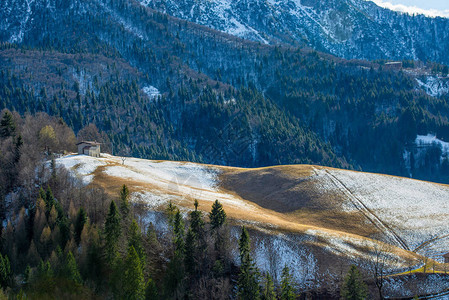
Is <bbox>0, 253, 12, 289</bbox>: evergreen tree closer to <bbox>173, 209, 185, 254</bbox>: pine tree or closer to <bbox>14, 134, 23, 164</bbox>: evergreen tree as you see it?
<bbox>173, 209, 185, 254</bbox>: pine tree

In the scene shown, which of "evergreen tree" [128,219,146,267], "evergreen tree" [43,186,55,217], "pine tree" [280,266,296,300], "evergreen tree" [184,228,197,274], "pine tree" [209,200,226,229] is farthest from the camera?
"evergreen tree" [43,186,55,217]

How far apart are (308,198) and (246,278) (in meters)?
43.8

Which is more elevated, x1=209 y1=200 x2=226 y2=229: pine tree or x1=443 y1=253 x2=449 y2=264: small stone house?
x1=209 y1=200 x2=226 y2=229: pine tree

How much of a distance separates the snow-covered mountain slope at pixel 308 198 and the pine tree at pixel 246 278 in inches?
433

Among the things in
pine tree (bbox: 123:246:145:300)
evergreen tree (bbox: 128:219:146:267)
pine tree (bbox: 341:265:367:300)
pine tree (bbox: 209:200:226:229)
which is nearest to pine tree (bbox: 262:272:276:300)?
pine tree (bbox: 341:265:367:300)

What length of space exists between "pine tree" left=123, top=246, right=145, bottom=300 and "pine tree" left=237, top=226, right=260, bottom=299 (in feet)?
45.6

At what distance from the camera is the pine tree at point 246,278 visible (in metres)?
60.8

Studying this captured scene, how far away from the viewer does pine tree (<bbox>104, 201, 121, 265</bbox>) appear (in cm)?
6856

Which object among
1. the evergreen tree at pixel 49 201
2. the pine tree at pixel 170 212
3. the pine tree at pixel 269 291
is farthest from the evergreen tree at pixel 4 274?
the pine tree at pixel 269 291

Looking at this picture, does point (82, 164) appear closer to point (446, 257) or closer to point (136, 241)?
point (136, 241)

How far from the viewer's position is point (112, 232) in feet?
228

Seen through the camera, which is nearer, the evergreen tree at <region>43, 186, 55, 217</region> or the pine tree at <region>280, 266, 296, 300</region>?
the pine tree at <region>280, 266, 296, 300</region>

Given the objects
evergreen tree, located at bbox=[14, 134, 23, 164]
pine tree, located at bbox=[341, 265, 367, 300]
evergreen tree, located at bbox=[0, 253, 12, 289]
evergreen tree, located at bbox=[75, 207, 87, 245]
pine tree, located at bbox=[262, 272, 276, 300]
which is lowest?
evergreen tree, located at bbox=[0, 253, 12, 289]

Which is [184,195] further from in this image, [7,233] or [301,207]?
[7,233]
